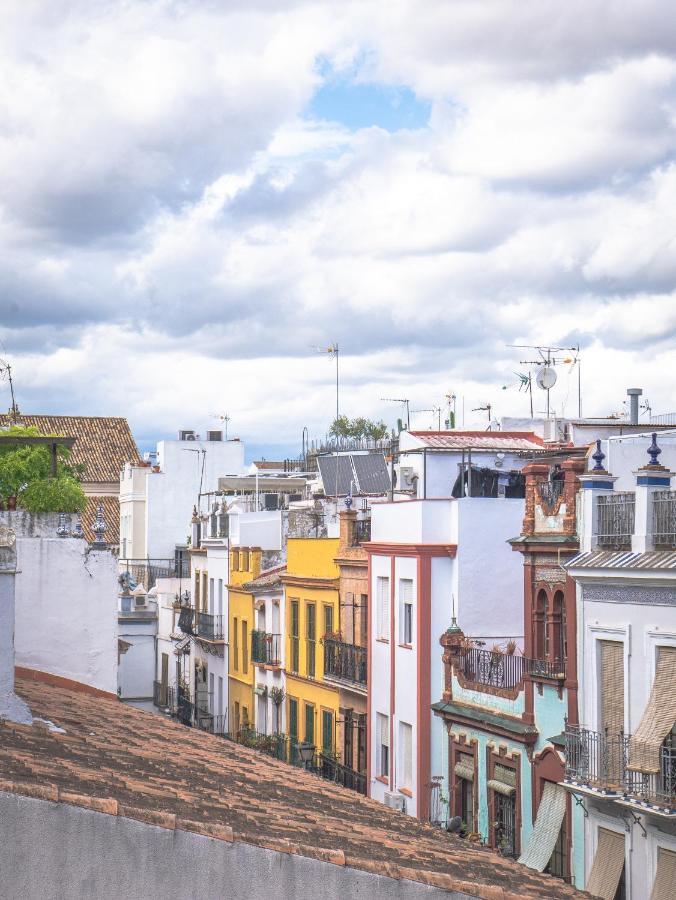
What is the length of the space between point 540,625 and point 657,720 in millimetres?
5794

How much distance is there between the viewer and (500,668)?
31.3 m

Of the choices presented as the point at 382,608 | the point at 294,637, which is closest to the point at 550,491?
the point at 382,608

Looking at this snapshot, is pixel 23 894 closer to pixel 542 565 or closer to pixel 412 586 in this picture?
pixel 542 565

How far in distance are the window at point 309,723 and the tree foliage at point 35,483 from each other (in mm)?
14123

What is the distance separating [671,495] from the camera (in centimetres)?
2372

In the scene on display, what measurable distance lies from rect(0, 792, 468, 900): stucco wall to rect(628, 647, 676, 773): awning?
11709 mm

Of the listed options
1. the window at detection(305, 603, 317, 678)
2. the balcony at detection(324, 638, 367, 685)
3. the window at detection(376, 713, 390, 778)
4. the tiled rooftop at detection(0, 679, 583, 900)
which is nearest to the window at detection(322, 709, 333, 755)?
the balcony at detection(324, 638, 367, 685)

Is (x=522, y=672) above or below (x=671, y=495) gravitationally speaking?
below

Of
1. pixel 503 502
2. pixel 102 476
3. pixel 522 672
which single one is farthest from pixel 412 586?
pixel 102 476

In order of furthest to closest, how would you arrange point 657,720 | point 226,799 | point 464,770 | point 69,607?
1. point 464,770
2. point 69,607
3. point 657,720
4. point 226,799

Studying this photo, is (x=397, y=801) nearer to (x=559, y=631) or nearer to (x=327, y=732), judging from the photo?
(x=327, y=732)

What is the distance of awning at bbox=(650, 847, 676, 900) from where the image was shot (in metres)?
23.1

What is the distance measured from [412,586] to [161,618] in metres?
33.6

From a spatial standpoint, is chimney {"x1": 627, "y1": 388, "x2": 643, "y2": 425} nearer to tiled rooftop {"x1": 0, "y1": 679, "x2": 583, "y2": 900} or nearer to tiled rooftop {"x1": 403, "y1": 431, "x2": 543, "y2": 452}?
tiled rooftop {"x1": 403, "y1": 431, "x2": 543, "y2": 452}
